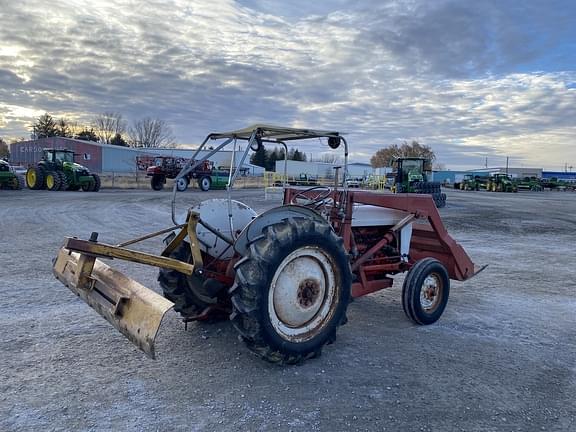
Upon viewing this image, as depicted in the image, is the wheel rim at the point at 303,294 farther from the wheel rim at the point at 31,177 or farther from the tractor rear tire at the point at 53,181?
the wheel rim at the point at 31,177

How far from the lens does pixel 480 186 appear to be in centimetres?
5031

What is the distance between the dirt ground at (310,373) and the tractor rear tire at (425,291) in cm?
18

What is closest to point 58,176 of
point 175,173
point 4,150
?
point 175,173

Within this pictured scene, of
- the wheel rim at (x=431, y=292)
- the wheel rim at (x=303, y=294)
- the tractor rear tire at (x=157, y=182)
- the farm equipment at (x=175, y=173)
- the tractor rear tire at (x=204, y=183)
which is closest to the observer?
the wheel rim at (x=303, y=294)

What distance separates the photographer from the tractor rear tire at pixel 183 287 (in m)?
4.58

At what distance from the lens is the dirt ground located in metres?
3.09

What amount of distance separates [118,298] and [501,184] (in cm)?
4955

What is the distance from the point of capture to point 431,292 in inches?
205

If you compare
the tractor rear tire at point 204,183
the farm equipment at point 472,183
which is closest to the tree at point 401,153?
the farm equipment at point 472,183

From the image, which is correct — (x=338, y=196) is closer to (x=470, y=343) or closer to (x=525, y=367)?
(x=470, y=343)

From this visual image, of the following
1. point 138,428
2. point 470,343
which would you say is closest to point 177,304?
point 138,428

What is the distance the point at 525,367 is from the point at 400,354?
3.59ft

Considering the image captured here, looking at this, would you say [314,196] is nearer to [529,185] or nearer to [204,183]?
[204,183]

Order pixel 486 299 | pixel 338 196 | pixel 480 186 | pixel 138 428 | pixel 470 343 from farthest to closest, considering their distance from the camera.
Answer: pixel 480 186 → pixel 486 299 → pixel 338 196 → pixel 470 343 → pixel 138 428
